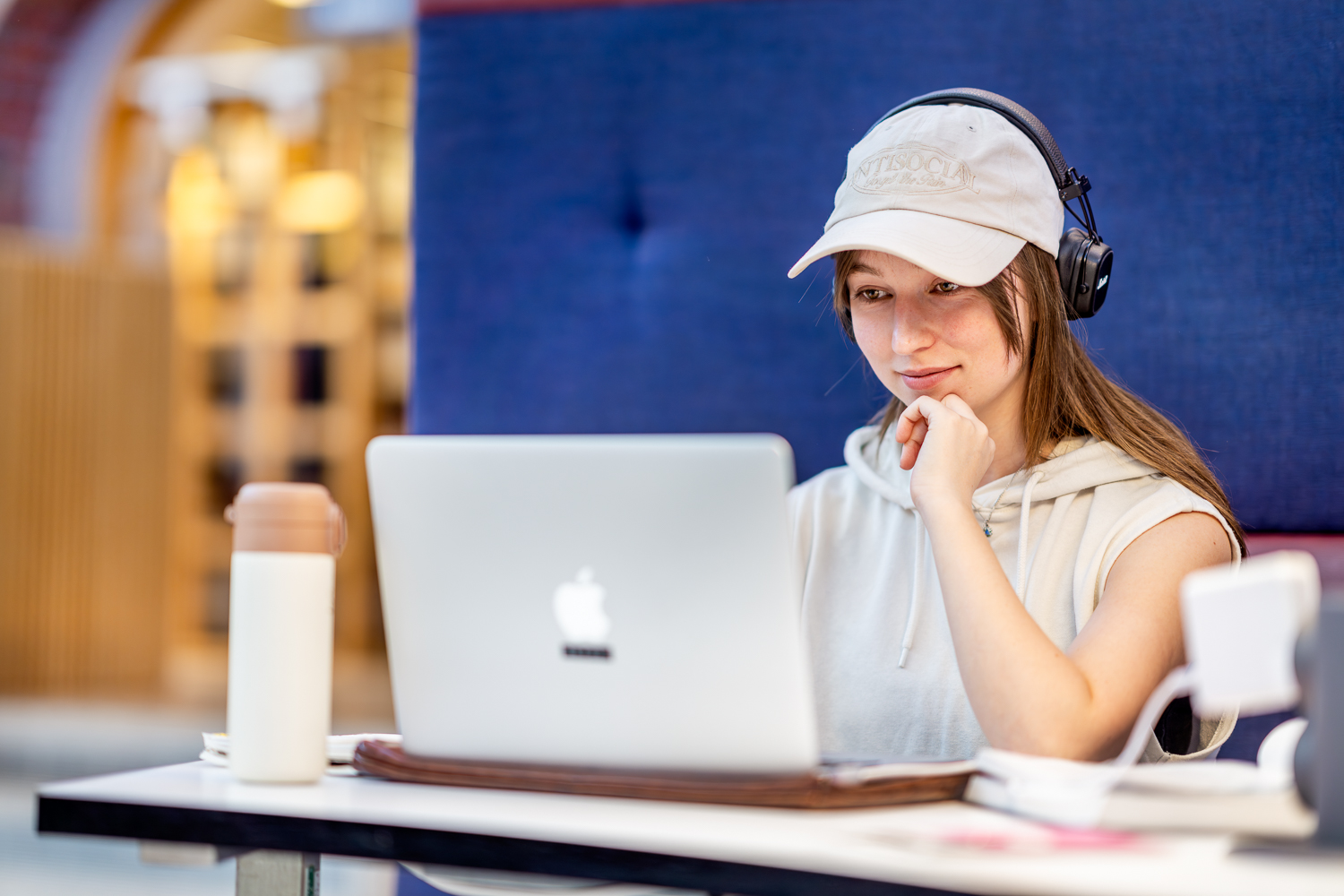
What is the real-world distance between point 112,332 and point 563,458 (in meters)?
5.67

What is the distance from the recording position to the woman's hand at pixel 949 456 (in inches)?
46.2

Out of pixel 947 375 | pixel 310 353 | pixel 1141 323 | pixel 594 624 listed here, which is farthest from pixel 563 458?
pixel 310 353

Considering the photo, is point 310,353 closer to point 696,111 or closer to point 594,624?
point 696,111

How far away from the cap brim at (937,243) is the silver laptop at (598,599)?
0.54 m

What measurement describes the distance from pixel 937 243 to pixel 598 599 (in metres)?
0.64

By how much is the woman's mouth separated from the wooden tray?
1.81ft

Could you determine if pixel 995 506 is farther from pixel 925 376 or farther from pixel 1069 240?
pixel 1069 240

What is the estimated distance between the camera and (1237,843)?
0.76 metres

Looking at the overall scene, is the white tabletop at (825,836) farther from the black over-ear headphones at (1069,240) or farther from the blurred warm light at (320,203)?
the blurred warm light at (320,203)

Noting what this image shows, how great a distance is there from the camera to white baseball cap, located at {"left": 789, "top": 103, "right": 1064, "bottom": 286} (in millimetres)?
1287

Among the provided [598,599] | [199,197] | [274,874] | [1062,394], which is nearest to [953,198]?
[1062,394]

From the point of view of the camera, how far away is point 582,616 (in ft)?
2.78

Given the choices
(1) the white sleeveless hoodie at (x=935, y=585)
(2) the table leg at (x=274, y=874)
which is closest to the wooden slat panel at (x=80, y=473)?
(1) the white sleeveless hoodie at (x=935, y=585)

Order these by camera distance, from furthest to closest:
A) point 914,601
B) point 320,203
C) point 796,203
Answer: point 320,203, point 796,203, point 914,601
